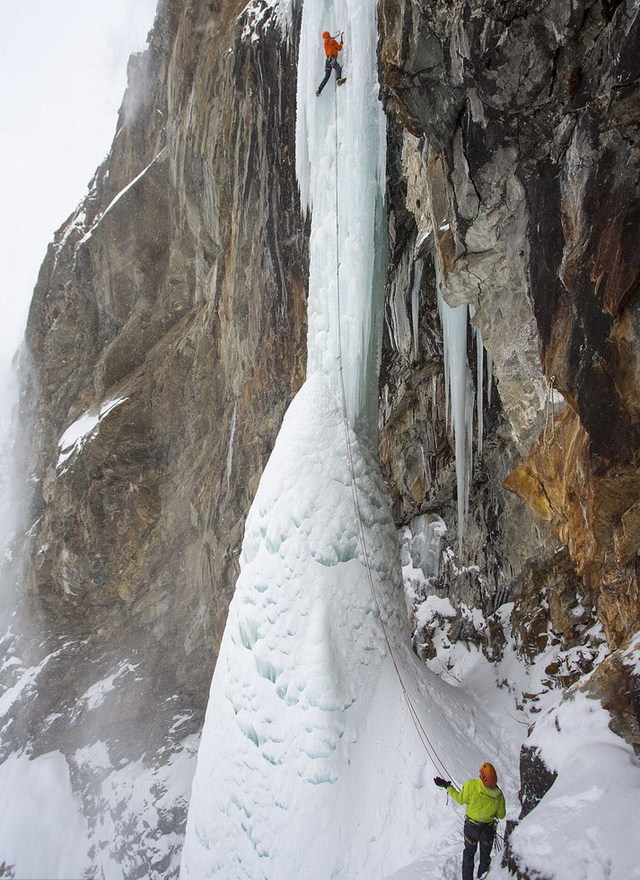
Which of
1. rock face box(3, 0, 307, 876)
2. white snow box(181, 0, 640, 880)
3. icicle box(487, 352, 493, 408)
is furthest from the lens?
rock face box(3, 0, 307, 876)

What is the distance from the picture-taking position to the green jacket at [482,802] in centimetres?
343

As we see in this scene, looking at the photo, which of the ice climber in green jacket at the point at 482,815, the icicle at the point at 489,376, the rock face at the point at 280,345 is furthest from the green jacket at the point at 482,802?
the icicle at the point at 489,376

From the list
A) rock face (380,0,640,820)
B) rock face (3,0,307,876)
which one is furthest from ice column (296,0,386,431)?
rock face (3,0,307,876)

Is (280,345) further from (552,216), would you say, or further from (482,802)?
(482,802)

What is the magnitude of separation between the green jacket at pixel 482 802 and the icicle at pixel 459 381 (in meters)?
5.15

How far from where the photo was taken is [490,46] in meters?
3.76

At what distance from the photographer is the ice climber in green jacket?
3.43 m

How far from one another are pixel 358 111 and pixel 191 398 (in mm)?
9300

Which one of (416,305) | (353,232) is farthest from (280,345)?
(353,232)

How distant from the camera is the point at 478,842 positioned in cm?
348

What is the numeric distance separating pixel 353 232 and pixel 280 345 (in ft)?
12.7

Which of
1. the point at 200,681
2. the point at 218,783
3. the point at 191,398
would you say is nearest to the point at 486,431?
the point at 218,783

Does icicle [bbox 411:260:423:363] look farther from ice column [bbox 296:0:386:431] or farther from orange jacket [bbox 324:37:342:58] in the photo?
orange jacket [bbox 324:37:342:58]

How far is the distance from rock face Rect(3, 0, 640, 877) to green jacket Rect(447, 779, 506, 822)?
43cm
